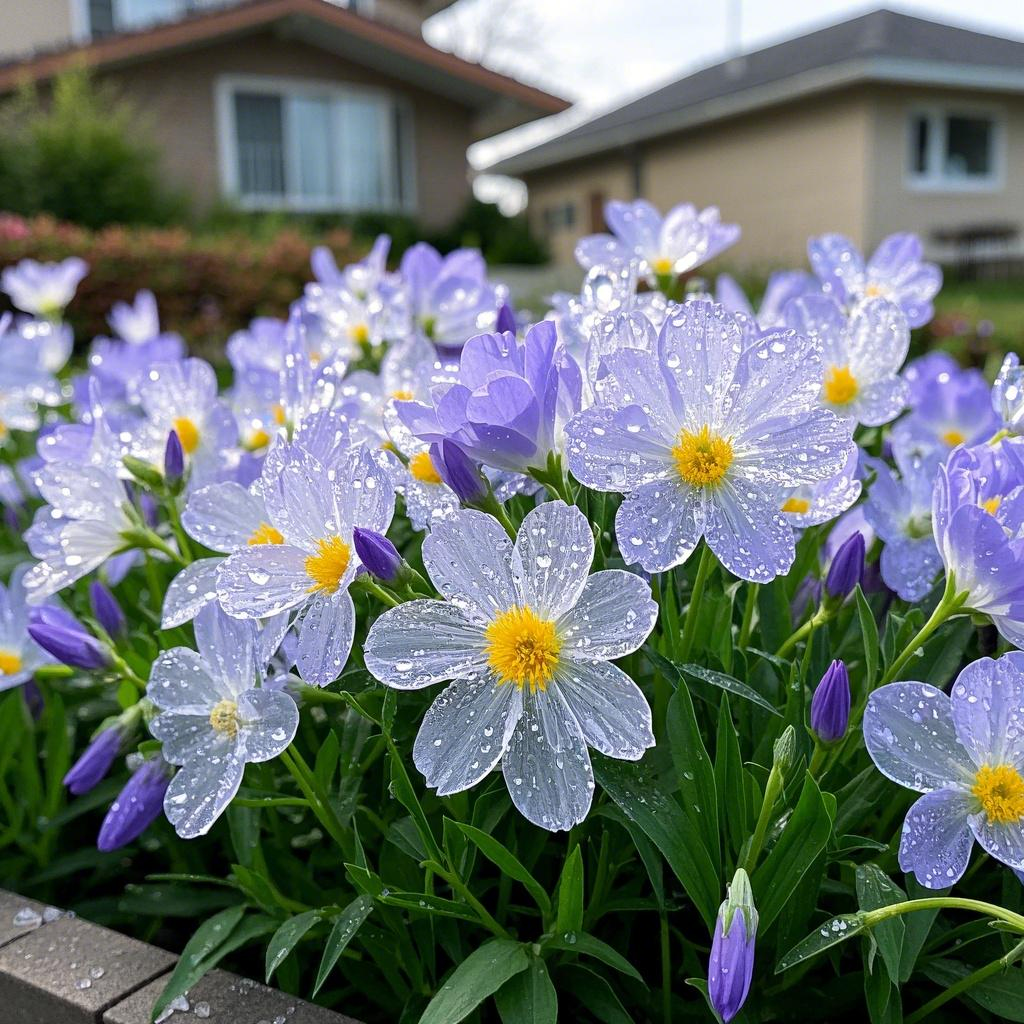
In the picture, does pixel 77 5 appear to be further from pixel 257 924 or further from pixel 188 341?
pixel 257 924

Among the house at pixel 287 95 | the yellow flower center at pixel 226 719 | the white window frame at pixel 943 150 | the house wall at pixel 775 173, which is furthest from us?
the white window frame at pixel 943 150

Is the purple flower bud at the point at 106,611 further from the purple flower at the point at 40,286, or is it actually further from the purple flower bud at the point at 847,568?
the purple flower at the point at 40,286

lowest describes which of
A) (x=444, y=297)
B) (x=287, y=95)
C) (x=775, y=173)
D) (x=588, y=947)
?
(x=588, y=947)

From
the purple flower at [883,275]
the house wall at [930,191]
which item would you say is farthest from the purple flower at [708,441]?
the house wall at [930,191]

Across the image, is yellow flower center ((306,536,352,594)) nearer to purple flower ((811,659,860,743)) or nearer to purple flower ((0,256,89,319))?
purple flower ((811,659,860,743))

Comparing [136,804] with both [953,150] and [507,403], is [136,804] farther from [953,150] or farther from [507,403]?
[953,150]

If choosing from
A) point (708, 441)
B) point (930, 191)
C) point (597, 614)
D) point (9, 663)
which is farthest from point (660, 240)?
point (930, 191)

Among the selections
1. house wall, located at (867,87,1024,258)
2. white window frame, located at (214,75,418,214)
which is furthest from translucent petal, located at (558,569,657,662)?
house wall, located at (867,87,1024,258)
